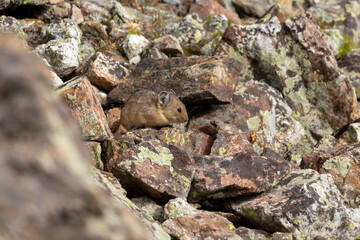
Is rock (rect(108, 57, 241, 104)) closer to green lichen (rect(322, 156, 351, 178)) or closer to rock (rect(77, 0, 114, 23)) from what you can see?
green lichen (rect(322, 156, 351, 178))

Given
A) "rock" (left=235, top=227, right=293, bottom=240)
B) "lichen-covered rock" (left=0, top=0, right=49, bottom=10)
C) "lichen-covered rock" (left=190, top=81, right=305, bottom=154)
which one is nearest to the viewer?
"rock" (left=235, top=227, right=293, bottom=240)

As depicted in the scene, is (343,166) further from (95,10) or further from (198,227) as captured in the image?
(95,10)

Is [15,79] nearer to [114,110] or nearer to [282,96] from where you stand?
[114,110]

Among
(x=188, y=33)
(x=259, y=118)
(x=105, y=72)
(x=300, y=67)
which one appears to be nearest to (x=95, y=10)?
(x=188, y=33)

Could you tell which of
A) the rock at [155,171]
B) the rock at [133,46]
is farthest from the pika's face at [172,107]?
the rock at [155,171]

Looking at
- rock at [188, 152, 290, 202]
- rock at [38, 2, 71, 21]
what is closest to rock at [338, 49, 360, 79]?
rock at [188, 152, 290, 202]

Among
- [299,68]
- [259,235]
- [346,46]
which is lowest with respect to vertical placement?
[346,46]
